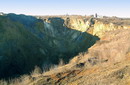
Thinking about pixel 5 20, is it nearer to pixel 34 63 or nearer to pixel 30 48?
pixel 30 48

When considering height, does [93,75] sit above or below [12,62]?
above

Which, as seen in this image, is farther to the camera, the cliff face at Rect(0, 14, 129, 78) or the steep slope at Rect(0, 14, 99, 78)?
the cliff face at Rect(0, 14, 129, 78)

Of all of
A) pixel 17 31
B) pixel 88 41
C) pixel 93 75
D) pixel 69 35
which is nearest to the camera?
pixel 93 75

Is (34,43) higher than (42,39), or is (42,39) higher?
(42,39)

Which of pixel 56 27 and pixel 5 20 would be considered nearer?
pixel 5 20

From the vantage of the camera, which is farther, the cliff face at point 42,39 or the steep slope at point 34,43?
the cliff face at point 42,39

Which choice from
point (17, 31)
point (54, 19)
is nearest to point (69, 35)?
point (54, 19)

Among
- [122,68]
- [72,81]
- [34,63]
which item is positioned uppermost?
[122,68]

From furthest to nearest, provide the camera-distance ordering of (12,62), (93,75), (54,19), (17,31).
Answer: (54,19)
(17,31)
(12,62)
(93,75)

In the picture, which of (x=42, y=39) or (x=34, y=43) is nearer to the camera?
(x=34, y=43)

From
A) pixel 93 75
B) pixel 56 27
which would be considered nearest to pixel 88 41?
pixel 56 27
